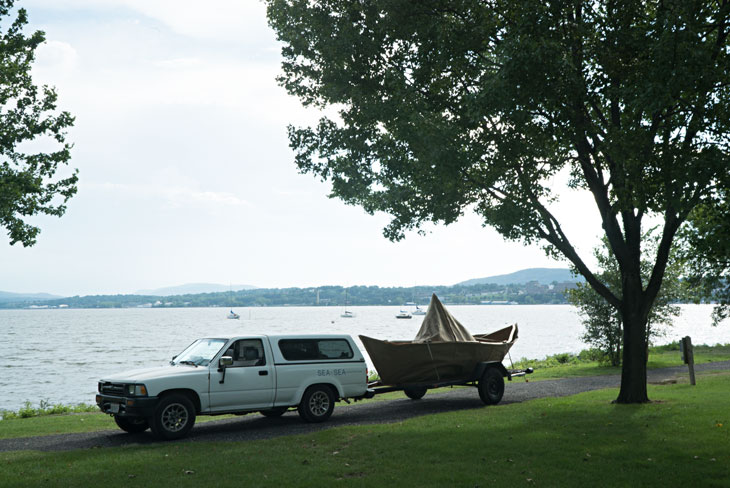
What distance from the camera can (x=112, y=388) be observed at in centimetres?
1274

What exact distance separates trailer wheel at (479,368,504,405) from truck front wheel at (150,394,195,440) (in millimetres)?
8120

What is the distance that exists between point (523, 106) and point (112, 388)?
10.6m

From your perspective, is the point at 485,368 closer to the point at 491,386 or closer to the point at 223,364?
the point at 491,386

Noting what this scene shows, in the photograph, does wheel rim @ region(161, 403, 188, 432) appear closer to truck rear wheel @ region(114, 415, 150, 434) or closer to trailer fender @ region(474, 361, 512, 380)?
truck rear wheel @ region(114, 415, 150, 434)

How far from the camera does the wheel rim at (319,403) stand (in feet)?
47.8

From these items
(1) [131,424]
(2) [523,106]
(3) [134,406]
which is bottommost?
(1) [131,424]

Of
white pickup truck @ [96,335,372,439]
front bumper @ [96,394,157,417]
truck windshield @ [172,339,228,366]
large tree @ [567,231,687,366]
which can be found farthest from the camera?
large tree @ [567,231,687,366]

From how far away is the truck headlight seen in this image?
1228 centimetres

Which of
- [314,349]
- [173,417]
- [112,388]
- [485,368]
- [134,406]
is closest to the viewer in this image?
[134,406]

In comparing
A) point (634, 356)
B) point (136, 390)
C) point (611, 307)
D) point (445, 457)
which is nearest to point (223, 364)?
point (136, 390)

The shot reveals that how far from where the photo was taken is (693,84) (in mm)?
11914

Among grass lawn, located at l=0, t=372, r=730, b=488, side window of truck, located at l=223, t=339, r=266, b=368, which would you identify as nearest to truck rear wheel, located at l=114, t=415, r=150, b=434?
grass lawn, located at l=0, t=372, r=730, b=488

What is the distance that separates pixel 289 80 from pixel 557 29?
7352 millimetres

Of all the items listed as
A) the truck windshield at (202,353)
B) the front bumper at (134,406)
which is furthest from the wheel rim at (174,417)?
the truck windshield at (202,353)
